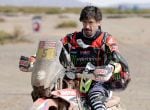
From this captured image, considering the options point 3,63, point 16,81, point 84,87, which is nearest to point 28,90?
point 16,81

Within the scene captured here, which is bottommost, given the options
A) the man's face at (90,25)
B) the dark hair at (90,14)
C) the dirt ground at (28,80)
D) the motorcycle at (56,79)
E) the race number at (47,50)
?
the dirt ground at (28,80)

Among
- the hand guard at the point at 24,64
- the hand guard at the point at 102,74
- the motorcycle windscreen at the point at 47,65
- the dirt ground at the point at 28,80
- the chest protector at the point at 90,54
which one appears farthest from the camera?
the dirt ground at the point at 28,80

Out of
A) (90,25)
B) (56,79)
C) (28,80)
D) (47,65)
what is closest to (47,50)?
(47,65)

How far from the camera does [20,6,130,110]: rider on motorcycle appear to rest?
6.88 metres

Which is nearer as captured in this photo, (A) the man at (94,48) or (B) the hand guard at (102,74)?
(B) the hand guard at (102,74)

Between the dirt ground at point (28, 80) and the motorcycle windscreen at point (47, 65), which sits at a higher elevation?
the motorcycle windscreen at point (47, 65)

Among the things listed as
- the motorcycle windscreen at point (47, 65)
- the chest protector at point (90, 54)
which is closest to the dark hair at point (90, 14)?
the chest protector at point (90, 54)

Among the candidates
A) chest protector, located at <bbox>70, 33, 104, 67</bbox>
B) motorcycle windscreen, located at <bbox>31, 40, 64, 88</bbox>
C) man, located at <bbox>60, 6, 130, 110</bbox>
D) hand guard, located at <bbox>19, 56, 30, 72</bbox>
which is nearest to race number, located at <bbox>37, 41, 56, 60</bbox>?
motorcycle windscreen, located at <bbox>31, 40, 64, 88</bbox>

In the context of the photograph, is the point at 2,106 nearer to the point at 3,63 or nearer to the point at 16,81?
the point at 16,81

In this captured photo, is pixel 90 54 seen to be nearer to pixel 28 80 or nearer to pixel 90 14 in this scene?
pixel 90 14

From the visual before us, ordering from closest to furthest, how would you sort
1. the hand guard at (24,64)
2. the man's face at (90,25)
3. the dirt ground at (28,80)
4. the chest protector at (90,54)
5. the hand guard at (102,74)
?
the hand guard at (102,74)
the hand guard at (24,64)
the man's face at (90,25)
the chest protector at (90,54)
the dirt ground at (28,80)

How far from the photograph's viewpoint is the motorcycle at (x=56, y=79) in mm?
6156

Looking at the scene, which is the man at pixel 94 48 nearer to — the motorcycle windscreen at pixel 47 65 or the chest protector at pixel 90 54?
the chest protector at pixel 90 54

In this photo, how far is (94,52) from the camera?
23.6 feet
